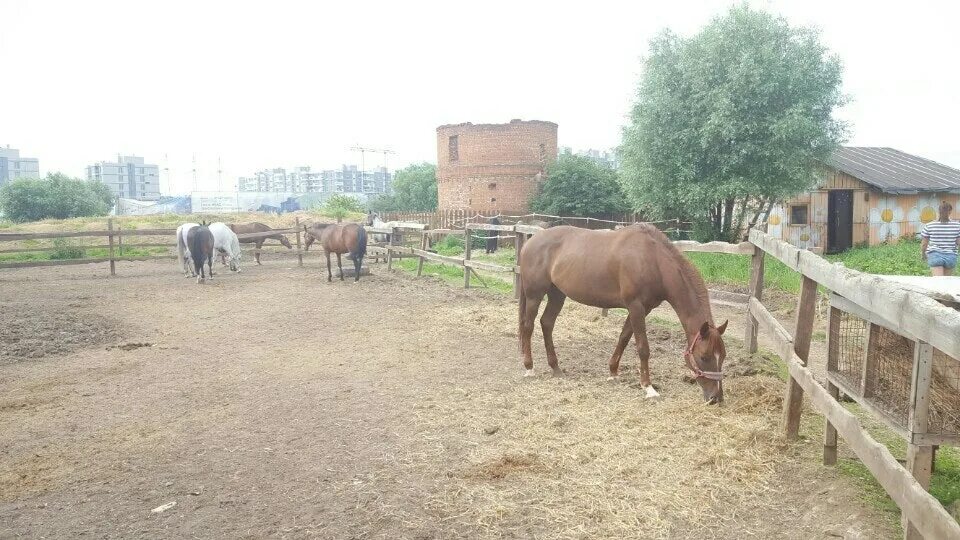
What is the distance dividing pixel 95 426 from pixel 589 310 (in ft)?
22.7

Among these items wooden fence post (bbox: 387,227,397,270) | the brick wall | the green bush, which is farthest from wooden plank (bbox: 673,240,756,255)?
the brick wall

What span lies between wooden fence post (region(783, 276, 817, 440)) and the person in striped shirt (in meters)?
6.03

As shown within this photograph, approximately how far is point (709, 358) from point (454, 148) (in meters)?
29.0

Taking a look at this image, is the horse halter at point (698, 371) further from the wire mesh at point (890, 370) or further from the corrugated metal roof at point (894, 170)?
the corrugated metal roof at point (894, 170)

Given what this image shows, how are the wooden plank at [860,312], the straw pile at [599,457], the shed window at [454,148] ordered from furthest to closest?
the shed window at [454,148] → the straw pile at [599,457] → the wooden plank at [860,312]

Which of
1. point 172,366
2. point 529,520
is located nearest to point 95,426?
point 172,366

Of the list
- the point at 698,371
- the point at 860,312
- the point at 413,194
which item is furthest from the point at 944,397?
the point at 413,194

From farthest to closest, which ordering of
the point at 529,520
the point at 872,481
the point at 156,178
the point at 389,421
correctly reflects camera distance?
the point at 156,178 → the point at 389,421 → the point at 872,481 → the point at 529,520

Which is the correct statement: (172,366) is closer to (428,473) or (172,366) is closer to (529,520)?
(428,473)

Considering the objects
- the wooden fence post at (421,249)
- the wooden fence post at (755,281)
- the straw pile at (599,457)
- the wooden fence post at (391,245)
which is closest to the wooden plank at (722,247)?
the wooden fence post at (755,281)

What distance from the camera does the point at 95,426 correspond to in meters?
5.05

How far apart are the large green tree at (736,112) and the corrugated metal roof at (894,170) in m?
2.89

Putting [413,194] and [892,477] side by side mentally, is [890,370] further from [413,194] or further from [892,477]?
[413,194]

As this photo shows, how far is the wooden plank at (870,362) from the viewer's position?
3.22m
